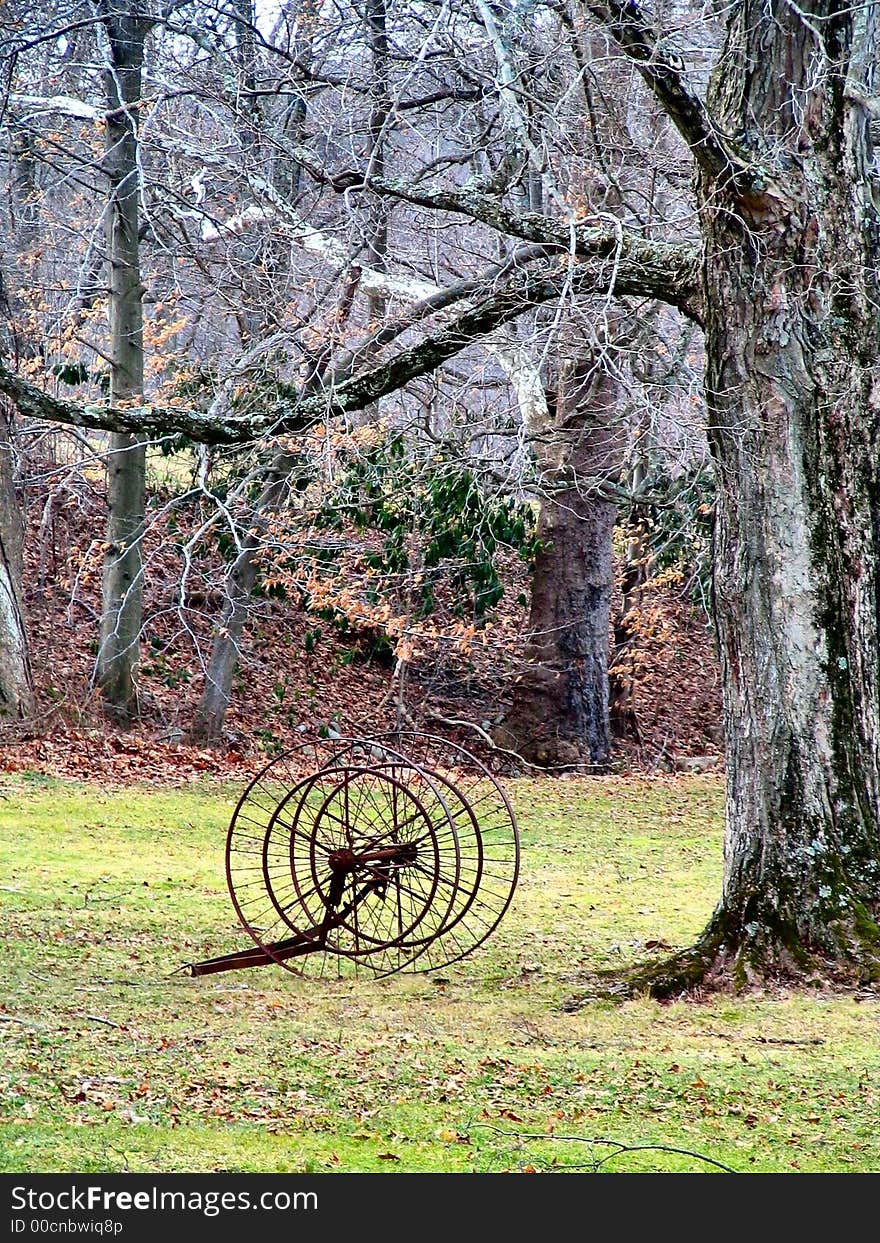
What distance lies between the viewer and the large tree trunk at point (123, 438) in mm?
14648

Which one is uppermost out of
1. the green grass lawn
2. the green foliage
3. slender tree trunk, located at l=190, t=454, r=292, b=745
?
the green foliage

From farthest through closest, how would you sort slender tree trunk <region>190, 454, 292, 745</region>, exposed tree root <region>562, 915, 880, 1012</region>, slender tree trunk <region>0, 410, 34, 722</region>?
slender tree trunk <region>190, 454, 292, 745</region> < slender tree trunk <region>0, 410, 34, 722</region> < exposed tree root <region>562, 915, 880, 1012</region>

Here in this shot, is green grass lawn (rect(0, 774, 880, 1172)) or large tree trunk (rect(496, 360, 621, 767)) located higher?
large tree trunk (rect(496, 360, 621, 767))

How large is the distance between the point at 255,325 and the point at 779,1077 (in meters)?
11.8

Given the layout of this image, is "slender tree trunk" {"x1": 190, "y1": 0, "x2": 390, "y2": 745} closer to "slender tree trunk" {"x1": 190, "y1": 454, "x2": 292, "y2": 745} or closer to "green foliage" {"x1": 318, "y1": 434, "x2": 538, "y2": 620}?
"slender tree trunk" {"x1": 190, "y1": 454, "x2": 292, "y2": 745}

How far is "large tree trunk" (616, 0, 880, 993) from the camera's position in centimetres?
673

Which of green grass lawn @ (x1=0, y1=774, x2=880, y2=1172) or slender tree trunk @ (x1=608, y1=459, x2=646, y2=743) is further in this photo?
slender tree trunk @ (x1=608, y1=459, x2=646, y2=743)

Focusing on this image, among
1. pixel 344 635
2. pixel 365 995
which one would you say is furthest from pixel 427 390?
pixel 365 995

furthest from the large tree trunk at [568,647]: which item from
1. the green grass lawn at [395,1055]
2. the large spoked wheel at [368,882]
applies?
the green grass lawn at [395,1055]

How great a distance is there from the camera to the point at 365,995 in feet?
23.6

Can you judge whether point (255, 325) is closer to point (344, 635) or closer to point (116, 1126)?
point (344, 635)

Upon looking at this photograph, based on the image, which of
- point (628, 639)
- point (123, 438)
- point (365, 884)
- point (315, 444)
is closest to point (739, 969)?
point (365, 884)

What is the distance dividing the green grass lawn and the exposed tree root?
0.11 m

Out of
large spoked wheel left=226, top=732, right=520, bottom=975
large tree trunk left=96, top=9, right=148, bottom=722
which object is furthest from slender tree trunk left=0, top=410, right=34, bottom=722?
large spoked wheel left=226, top=732, right=520, bottom=975
